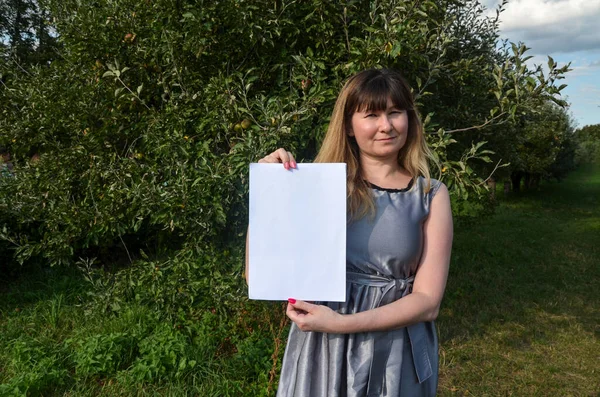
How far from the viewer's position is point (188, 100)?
3.36m

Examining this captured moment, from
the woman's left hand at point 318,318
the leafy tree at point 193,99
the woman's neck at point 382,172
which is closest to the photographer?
the woman's left hand at point 318,318

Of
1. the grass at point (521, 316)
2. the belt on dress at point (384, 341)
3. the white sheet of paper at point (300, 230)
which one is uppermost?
the white sheet of paper at point (300, 230)

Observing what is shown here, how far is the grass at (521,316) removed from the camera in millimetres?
4422

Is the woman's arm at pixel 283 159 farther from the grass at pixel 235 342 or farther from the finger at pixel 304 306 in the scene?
the grass at pixel 235 342

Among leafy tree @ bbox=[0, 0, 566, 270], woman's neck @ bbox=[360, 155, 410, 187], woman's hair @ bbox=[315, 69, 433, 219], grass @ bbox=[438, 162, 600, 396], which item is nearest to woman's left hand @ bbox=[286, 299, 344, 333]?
woman's hair @ bbox=[315, 69, 433, 219]

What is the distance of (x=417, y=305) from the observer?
55.5 inches

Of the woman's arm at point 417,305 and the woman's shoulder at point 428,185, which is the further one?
the woman's shoulder at point 428,185

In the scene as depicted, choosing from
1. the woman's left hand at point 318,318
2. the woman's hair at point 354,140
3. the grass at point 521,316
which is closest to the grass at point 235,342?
the grass at point 521,316

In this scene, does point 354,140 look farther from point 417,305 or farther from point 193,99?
point 193,99

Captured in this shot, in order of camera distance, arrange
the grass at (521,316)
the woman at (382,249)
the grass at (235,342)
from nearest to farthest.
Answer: the woman at (382,249), the grass at (235,342), the grass at (521,316)

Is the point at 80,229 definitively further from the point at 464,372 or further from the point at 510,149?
the point at 510,149

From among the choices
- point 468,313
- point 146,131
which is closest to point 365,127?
point 146,131

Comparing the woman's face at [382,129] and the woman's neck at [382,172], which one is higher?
the woman's face at [382,129]

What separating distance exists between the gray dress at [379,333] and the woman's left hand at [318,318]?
0.64 ft
